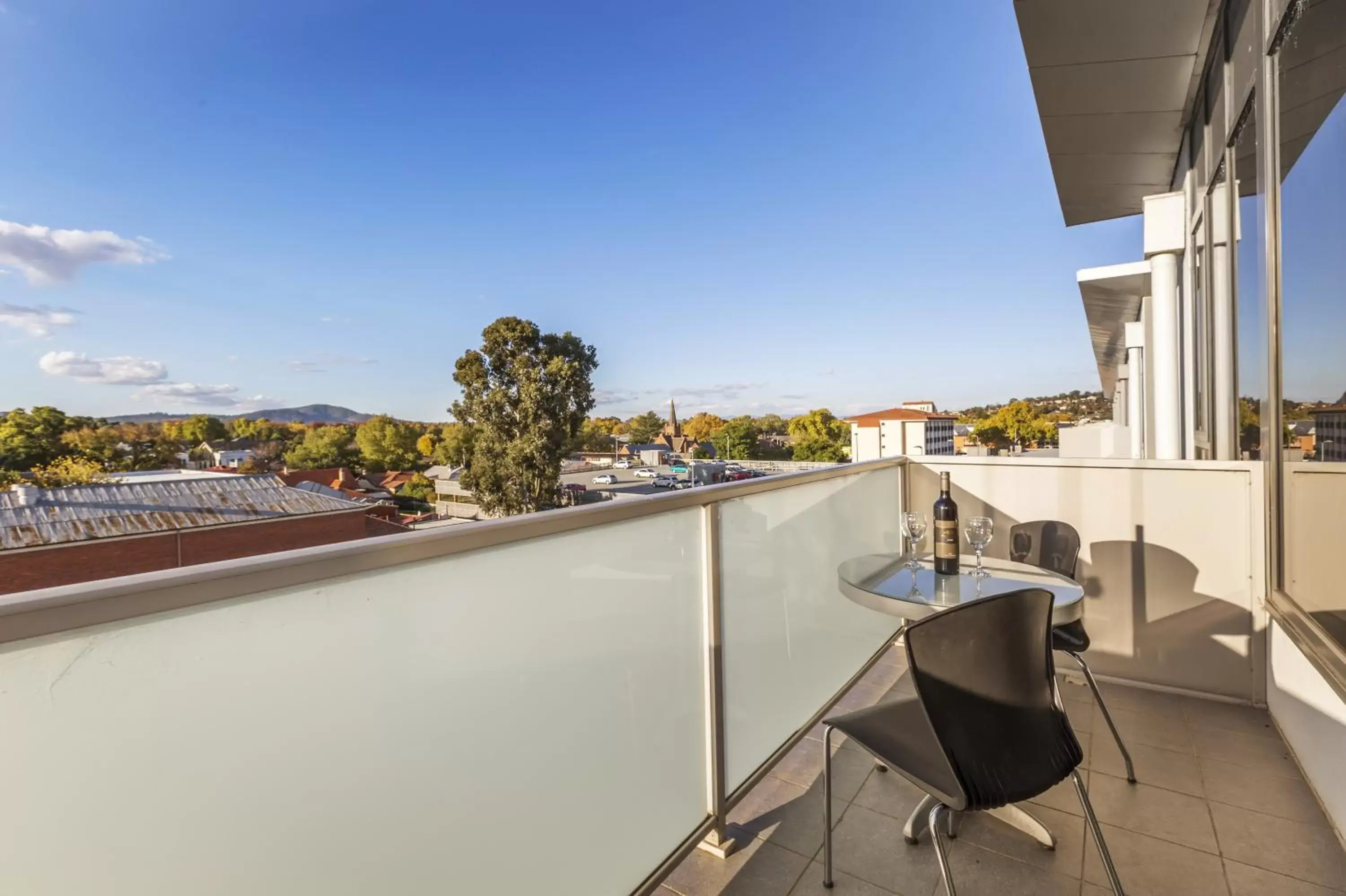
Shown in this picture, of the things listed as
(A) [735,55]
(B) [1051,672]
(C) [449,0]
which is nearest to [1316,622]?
(B) [1051,672]

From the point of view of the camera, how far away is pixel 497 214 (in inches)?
1438

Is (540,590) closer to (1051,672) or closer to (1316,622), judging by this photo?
(1051,672)

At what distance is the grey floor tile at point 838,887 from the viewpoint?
5.61 feet

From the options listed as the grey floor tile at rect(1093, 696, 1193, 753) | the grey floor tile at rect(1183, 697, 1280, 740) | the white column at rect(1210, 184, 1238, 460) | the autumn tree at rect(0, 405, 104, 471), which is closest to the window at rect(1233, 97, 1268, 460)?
the white column at rect(1210, 184, 1238, 460)

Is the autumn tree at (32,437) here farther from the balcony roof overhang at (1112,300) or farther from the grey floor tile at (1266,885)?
the grey floor tile at (1266,885)

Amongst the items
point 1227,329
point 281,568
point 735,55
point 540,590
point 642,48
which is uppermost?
point 642,48

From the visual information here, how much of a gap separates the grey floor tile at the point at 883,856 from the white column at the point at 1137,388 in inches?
235

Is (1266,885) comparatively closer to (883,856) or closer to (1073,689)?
(883,856)

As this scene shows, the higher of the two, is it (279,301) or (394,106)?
(394,106)

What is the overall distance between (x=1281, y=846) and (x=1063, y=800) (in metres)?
0.54

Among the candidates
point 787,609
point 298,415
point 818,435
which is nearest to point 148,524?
point 787,609

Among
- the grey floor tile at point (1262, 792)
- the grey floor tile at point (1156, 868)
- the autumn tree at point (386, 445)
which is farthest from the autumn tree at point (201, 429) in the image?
the grey floor tile at point (1262, 792)

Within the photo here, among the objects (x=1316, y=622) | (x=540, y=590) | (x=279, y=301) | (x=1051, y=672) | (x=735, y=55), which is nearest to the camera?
(x=540, y=590)

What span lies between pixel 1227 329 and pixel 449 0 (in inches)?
1020
